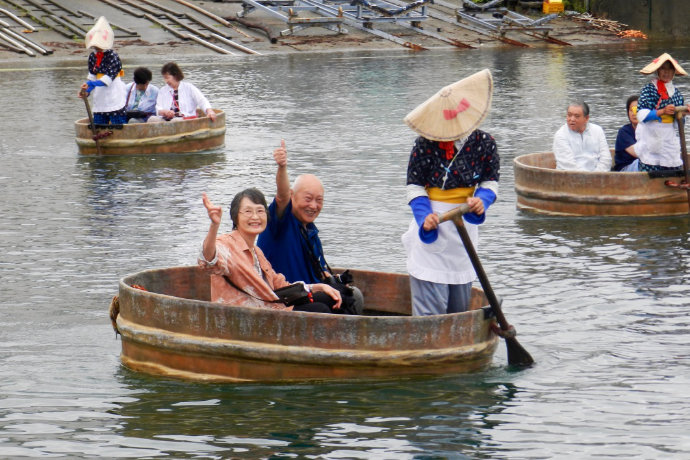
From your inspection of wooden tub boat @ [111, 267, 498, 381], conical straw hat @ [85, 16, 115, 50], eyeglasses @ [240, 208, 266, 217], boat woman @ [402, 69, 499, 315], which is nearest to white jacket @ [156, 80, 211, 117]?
conical straw hat @ [85, 16, 115, 50]

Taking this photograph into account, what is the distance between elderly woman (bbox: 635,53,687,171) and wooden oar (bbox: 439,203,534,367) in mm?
5057

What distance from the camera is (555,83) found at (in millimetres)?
29250

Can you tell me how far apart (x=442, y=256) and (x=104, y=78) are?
11.2 meters

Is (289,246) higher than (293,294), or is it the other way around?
(289,246)

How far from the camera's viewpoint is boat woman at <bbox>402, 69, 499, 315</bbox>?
26.0 feet

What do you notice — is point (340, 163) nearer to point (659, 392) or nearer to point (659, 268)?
point (659, 268)

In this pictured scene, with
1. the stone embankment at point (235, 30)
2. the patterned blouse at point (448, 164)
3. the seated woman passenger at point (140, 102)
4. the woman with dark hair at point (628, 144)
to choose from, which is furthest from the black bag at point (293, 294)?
the stone embankment at point (235, 30)

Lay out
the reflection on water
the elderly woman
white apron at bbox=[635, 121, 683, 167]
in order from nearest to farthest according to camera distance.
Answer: the reflection on water, the elderly woman, white apron at bbox=[635, 121, 683, 167]

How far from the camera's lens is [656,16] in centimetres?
4591

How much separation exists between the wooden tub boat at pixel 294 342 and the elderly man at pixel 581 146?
5.78m

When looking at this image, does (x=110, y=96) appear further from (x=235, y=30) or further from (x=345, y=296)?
(x=235, y=30)

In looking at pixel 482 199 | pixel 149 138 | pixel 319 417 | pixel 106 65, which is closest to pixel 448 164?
pixel 482 199

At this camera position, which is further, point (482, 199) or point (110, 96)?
point (110, 96)

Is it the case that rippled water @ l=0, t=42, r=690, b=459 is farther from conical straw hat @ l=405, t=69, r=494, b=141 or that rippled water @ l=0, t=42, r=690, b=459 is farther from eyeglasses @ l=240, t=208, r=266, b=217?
conical straw hat @ l=405, t=69, r=494, b=141
